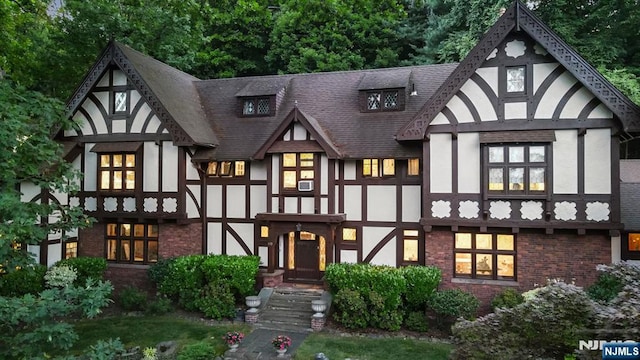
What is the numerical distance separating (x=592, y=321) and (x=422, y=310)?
28.9 ft

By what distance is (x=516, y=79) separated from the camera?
46.4 feet

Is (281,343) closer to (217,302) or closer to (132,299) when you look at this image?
(217,302)

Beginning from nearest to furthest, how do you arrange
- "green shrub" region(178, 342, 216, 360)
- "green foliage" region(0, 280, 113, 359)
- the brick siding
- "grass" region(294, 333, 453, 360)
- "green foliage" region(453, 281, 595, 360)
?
1. "green foliage" region(453, 281, 595, 360)
2. "green foliage" region(0, 280, 113, 359)
3. "green shrub" region(178, 342, 216, 360)
4. "grass" region(294, 333, 453, 360)
5. the brick siding

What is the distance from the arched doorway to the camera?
1730 centimetres

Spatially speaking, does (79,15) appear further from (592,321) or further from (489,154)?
(592,321)

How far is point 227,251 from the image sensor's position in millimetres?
18047

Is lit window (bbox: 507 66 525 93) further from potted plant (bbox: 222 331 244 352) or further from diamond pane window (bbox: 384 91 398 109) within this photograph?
potted plant (bbox: 222 331 244 352)

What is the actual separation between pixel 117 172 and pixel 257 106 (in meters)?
6.68

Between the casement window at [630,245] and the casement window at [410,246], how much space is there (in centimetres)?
702

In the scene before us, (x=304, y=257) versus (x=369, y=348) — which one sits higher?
(x=304, y=257)

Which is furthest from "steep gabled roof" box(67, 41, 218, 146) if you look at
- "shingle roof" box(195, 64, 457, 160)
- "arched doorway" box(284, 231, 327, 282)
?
"arched doorway" box(284, 231, 327, 282)

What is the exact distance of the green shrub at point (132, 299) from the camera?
53.7 ft

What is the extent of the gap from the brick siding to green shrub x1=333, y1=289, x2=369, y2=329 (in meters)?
2.96

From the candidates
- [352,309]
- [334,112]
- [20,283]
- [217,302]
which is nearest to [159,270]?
[217,302]
